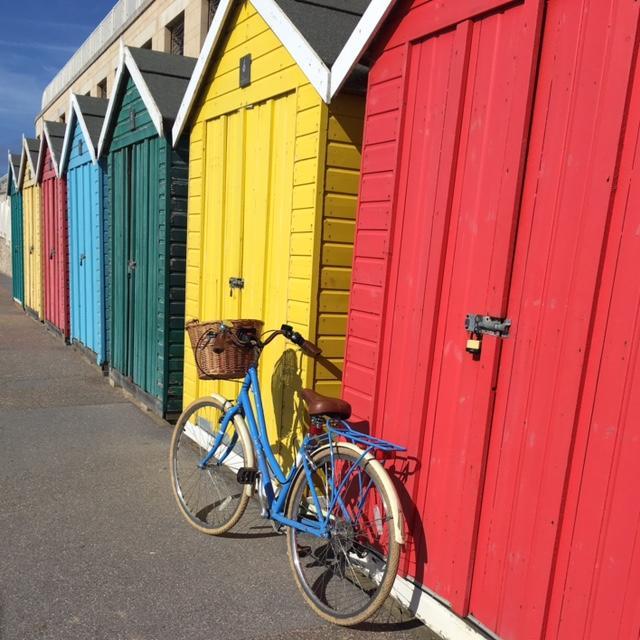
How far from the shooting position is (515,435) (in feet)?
8.19

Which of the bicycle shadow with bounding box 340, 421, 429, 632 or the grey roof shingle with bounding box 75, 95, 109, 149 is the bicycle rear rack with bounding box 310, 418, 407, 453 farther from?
the grey roof shingle with bounding box 75, 95, 109, 149

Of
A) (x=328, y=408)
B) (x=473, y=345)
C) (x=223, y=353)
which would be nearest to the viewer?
(x=473, y=345)

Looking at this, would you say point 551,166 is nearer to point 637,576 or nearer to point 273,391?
point 637,576

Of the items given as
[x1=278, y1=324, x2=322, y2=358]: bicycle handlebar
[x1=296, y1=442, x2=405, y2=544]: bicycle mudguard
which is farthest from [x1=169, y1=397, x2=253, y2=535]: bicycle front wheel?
[x1=296, y1=442, x2=405, y2=544]: bicycle mudguard

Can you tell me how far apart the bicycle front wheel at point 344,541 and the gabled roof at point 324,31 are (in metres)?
2.10

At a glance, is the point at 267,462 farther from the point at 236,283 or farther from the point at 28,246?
the point at 28,246

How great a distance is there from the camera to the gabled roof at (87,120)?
764cm

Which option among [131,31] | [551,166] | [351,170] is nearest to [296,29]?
[351,170]

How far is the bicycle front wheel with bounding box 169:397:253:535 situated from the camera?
12.2 feet

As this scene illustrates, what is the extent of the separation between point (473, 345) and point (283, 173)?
1.99 m

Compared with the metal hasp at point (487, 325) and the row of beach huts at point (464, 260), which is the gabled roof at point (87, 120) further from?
the metal hasp at point (487, 325)

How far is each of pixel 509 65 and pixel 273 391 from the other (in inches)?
100

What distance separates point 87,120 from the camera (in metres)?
8.04

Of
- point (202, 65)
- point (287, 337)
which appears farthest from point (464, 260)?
point (202, 65)
